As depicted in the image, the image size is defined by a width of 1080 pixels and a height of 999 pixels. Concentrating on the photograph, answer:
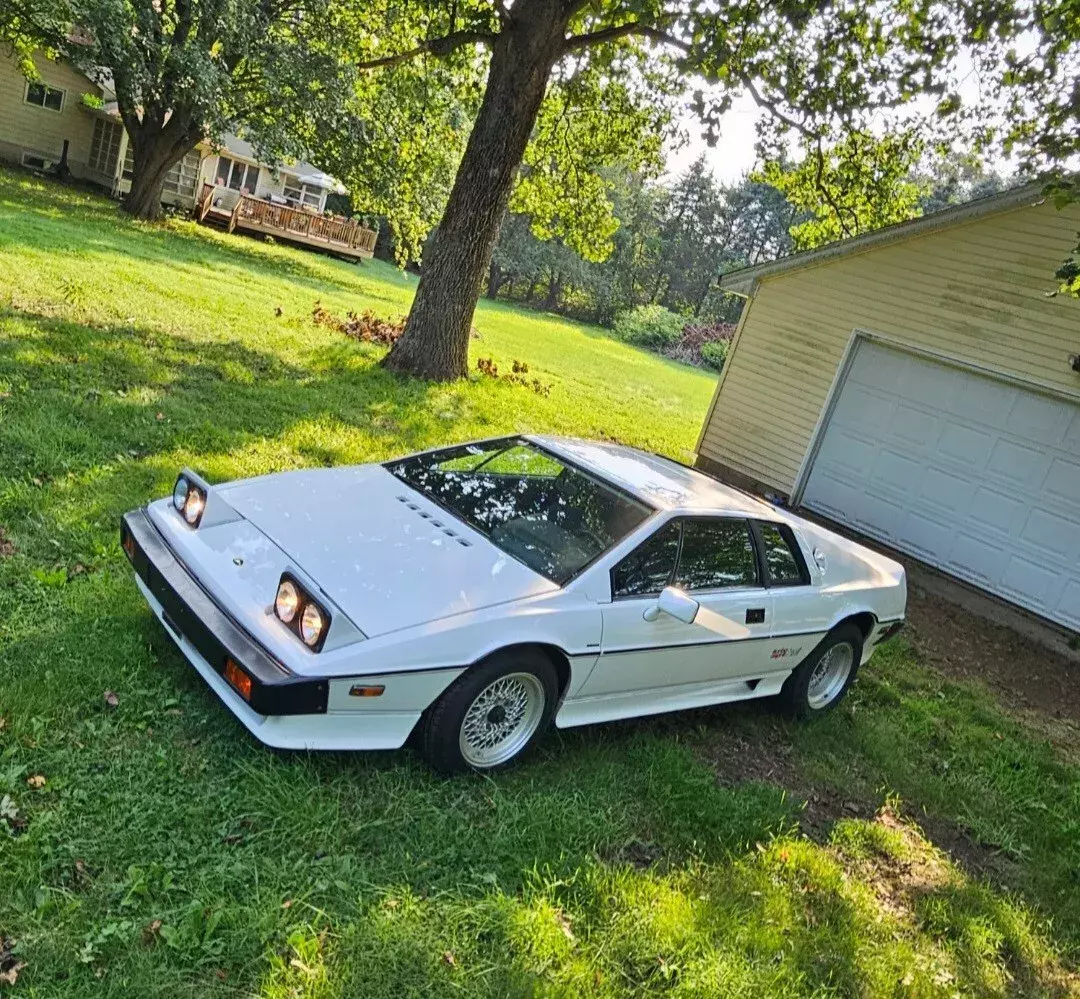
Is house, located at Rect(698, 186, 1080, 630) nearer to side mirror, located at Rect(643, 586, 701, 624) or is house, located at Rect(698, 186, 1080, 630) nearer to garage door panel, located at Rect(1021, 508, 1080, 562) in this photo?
garage door panel, located at Rect(1021, 508, 1080, 562)

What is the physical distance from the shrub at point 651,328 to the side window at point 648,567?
106 ft

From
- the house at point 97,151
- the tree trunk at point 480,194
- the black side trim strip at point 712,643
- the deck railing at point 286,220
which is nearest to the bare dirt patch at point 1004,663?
the black side trim strip at point 712,643

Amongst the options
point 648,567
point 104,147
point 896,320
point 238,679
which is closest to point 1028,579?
point 896,320

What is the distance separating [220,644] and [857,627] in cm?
392

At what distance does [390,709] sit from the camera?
330 cm

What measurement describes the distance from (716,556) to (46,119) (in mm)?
29810

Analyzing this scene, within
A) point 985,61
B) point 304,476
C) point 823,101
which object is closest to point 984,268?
point 985,61

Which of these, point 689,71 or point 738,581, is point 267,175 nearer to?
point 689,71

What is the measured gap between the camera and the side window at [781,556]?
4812 millimetres

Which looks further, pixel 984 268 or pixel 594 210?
pixel 594 210

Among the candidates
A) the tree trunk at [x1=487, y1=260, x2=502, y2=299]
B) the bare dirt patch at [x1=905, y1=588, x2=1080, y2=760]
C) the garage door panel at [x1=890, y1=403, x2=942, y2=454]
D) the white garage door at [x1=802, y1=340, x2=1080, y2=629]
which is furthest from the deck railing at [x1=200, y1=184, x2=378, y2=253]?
the bare dirt patch at [x1=905, y1=588, x2=1080, y2=760]

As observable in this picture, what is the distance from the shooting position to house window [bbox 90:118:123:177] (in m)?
27.6

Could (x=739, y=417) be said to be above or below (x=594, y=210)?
below

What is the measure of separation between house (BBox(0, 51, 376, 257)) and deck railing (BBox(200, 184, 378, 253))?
3 centimetres
